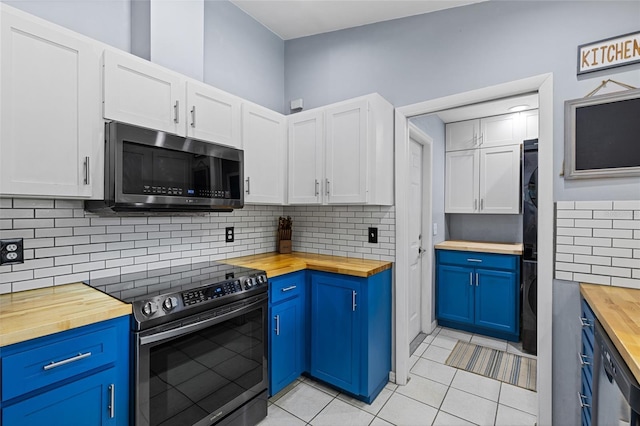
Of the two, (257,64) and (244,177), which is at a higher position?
(257,64)

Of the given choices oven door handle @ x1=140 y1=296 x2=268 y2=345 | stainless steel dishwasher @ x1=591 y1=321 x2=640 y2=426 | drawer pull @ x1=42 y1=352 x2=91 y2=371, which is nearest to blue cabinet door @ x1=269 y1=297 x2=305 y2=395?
oven door handle @ x1=140 y1=296 x2=268 y2=345

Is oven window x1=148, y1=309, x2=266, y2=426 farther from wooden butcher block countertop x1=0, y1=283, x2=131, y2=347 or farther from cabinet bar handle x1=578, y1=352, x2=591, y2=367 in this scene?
cabinet bar handle x1=578, y1=352, x2=591, y2=367

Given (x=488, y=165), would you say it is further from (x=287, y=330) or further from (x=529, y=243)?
(x=287, y=330)

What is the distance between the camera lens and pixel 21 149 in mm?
1315

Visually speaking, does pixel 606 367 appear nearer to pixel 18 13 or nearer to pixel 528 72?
pixel 528 72

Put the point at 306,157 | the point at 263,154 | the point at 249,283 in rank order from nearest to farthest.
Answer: the point at 249,283, the point at 263,154, the point at 306,157

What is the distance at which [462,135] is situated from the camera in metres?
3.82

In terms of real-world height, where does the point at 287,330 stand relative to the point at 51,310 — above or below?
below

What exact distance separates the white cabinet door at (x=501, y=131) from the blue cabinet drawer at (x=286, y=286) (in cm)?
285

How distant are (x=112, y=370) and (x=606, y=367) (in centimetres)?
200

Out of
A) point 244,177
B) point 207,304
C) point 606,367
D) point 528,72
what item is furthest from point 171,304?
point 528,72

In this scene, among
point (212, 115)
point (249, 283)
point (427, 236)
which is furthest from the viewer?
point (427, 236)

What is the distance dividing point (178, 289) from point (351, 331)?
1.23 meters

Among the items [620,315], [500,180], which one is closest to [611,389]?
[620,315]
